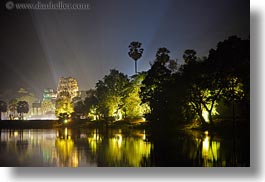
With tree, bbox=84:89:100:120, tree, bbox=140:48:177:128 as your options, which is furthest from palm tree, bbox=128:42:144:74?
tree, bbox=84:89:100:120

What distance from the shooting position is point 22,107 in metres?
4.05

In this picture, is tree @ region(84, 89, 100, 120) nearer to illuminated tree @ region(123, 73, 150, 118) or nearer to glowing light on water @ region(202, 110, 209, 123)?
illuminated tree @ region(123, 73, 150, 118)

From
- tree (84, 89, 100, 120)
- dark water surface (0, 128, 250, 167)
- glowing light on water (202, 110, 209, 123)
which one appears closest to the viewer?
dark water surface (0, 128, 250, 167)

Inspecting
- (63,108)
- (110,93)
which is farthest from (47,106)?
(110,93)

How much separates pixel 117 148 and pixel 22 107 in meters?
0.98

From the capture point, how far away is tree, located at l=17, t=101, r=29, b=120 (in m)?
4.03

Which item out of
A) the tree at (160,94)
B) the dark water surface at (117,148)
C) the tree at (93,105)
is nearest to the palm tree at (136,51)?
the tree at (160,94)

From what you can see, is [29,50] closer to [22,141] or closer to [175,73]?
[22,141]

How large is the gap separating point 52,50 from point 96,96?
62 centimetres

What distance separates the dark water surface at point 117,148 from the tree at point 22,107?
0.57 feet

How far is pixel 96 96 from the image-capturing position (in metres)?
4.09

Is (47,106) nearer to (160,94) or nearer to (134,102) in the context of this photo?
(134,102)

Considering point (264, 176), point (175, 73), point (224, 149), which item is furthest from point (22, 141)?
point (264, 176)

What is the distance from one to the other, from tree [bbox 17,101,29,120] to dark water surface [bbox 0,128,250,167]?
0.57 ft
